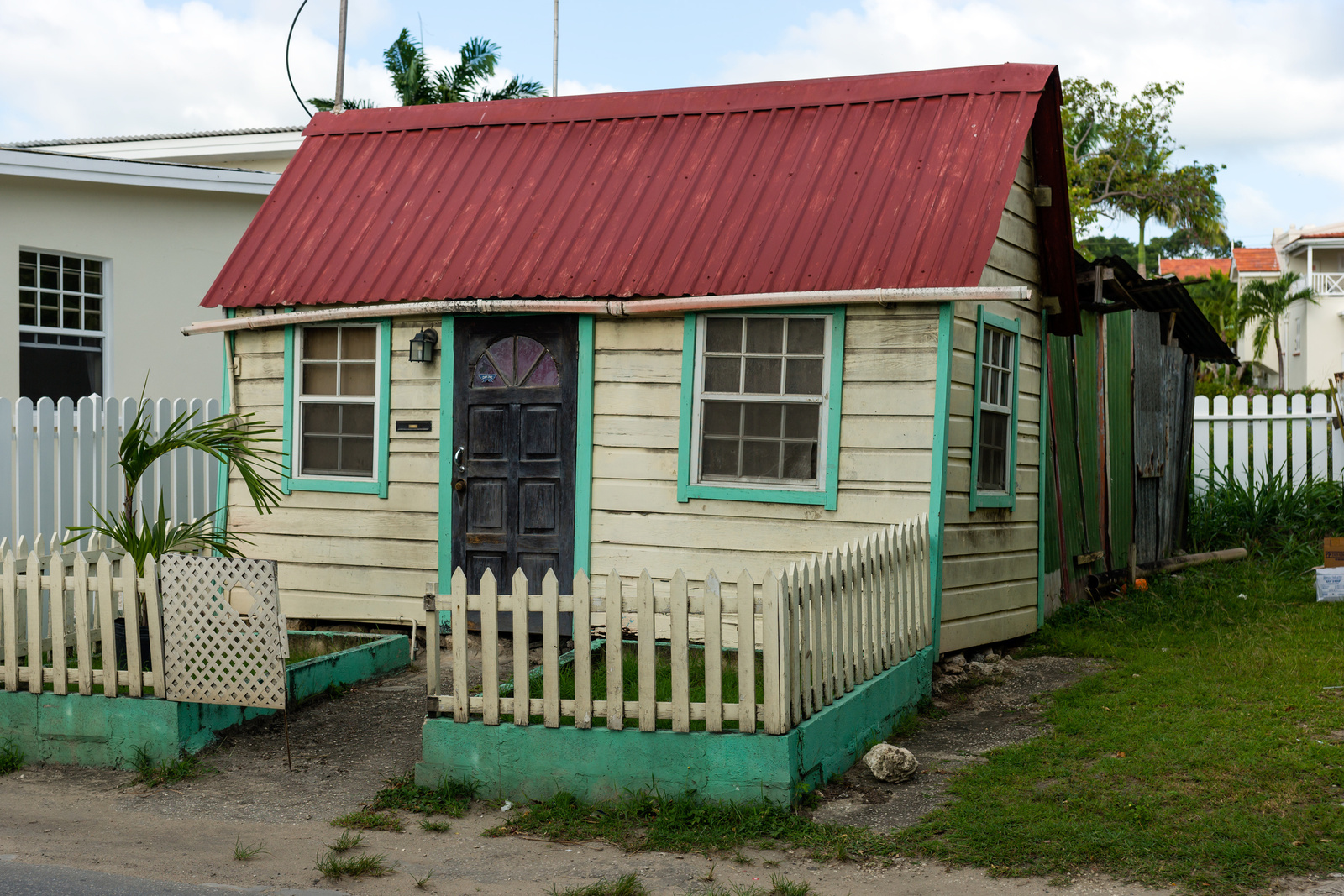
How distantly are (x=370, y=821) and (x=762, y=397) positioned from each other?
3.88 meters

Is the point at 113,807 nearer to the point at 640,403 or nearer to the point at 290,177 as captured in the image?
the point at 640,403

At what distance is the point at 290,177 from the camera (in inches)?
396

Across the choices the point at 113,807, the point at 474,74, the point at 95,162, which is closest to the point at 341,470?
the point at 113,807

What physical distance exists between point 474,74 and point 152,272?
584 inches

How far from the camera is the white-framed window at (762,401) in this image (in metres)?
7.93

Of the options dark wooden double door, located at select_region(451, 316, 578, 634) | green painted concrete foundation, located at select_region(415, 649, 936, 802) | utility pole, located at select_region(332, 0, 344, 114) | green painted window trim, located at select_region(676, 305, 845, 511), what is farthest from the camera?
utility pole, located at select_region(332, 0, 344, 114)

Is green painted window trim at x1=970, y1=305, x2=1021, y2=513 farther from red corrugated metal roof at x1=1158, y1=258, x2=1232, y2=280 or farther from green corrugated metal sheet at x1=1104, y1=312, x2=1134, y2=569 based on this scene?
red corrugated metal roof at x1=1158, y1=258, x2=1232, y2=280

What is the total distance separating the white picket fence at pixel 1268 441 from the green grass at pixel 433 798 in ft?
35.8

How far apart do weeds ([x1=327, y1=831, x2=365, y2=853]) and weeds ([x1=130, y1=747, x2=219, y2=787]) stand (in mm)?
1378

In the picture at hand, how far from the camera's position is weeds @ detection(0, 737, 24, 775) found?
242 inches

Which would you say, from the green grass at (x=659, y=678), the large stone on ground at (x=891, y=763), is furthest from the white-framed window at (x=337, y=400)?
the large stone on ground at (x=891, y=763)

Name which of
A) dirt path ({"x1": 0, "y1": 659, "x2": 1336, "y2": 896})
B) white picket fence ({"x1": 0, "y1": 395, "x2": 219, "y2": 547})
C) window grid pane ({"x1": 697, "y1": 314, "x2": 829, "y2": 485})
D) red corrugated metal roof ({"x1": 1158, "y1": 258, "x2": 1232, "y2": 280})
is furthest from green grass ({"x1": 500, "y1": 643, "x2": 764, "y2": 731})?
red corrugated metal roof ({"x1": 1158, "y1": 258, "x2": 1232, "y2": 280})

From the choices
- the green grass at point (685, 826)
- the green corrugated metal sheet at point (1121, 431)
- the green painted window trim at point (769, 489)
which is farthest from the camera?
the green corrugated metal sheet at point (1121, 431)

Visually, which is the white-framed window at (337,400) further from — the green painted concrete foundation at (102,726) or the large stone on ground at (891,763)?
the large stone on ground at (891,763)
